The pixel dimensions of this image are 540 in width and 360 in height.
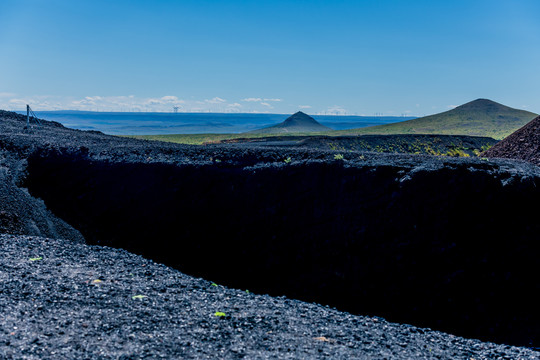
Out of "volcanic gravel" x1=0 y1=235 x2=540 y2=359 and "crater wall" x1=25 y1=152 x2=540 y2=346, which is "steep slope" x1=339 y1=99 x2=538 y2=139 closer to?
"crater wall" x1=25 y1=152 x2=540 y2=346

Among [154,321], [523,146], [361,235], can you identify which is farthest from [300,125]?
[154,321]

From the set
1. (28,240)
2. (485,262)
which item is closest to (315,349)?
(485,262)

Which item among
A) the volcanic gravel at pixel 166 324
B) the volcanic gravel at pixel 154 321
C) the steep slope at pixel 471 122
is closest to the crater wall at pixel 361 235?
the volcanic gravel at pixel 154 321

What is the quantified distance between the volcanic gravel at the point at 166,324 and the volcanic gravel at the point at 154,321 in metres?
0.02

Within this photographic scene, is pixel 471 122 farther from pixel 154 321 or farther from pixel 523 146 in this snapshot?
pixel 154 321

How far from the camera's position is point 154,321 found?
24.9ft

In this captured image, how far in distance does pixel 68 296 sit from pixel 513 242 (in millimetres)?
11020

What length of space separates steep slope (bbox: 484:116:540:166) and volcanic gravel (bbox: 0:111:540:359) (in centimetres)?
743

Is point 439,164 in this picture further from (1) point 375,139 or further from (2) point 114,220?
(1) point 375,139

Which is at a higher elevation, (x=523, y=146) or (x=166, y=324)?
(x=523, y=146)

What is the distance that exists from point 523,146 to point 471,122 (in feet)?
269

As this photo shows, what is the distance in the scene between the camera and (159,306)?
830 centimetres

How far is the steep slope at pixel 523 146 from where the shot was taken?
1897 cm

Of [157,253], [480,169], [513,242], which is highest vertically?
[480,169]
